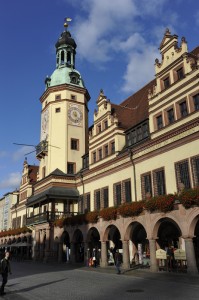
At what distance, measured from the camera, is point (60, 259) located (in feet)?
126

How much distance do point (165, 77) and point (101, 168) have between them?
12.9m

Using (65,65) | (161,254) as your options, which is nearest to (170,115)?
(161,254)

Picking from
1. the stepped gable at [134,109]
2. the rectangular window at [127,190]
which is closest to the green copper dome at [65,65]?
the stepped gable at [134,109]

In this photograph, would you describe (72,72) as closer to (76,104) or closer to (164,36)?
(76,104)

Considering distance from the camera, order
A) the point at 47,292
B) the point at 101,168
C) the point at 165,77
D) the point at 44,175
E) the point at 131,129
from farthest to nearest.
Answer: the point at 44,175
the point at 101,168
the point at 131,129
the point at 165,77
the point at 47,292

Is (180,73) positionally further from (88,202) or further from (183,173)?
(88,202)

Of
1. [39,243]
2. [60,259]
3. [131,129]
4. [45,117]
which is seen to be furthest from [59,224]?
[45,117]

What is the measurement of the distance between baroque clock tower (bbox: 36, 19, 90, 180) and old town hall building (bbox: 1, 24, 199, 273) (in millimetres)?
151

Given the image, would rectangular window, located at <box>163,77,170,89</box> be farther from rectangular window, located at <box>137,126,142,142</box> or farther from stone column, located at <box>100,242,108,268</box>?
stone column, located at <box>100,242,108,268</box>

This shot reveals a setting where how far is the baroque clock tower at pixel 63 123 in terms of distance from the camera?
45.9 metres

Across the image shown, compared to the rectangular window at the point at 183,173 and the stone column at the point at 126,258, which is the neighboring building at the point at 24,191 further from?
the rectangular window at the point at 183,173

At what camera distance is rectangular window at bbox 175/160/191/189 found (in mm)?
24180

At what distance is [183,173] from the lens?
24.7 m

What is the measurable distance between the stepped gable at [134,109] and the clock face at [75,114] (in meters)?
8.14
